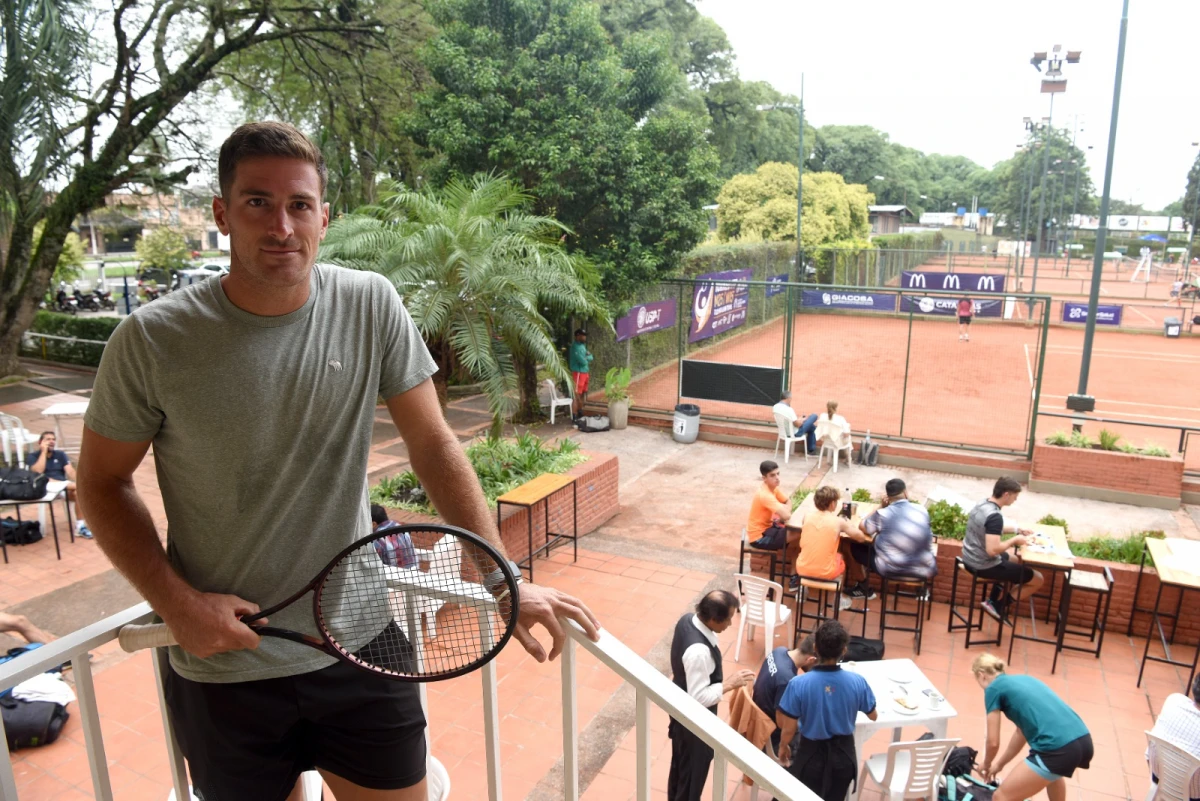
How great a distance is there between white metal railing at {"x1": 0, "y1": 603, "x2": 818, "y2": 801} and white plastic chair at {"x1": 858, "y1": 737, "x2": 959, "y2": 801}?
12.7 ft

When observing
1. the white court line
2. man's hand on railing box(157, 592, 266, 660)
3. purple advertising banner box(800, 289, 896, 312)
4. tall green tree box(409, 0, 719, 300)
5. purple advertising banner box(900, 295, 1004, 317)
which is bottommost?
the white court line

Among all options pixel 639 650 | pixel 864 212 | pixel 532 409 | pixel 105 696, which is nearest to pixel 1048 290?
pixel 864 212

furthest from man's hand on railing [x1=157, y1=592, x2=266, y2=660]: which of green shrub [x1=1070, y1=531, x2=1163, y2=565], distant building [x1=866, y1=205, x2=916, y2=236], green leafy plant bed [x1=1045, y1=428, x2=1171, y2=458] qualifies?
distant building [x1=866, y1=205, x2=916, y2=236]

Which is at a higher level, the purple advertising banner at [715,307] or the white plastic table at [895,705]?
the purple advertising banner at [715,307]

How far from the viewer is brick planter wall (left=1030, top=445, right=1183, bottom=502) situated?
38.3 feet

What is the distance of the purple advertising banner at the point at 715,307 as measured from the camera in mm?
17250

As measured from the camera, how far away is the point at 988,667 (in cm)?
553

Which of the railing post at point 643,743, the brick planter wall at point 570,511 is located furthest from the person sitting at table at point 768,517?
the railing post at point 643,743

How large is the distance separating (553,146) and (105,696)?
33.6 ft

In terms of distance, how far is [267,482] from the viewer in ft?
5.30

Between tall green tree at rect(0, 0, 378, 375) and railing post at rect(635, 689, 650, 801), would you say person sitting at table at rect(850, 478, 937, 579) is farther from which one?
tall green tree at rect(0, 0, 378, 375)

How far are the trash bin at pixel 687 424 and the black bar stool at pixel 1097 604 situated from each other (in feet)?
24.9

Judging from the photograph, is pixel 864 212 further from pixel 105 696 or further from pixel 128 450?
pixel 128 450

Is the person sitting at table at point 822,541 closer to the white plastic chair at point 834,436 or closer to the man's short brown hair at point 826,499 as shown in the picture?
the man's short brown hair at point 826,499
